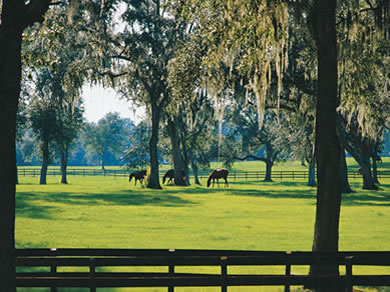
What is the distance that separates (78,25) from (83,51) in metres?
1.86

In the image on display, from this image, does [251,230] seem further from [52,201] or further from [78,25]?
[78,25]

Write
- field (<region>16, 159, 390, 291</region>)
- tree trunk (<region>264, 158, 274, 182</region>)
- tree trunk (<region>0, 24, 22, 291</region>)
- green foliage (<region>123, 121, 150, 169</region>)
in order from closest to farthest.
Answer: tree trunk (<region>0, 24, 22, 291</region>) < field (<region>16, 159, 390, 291</region>) < tree trunk (<region>264, 158, 274, 182</region>) < green foliage (<region>123, 121, 150, 169</region>)

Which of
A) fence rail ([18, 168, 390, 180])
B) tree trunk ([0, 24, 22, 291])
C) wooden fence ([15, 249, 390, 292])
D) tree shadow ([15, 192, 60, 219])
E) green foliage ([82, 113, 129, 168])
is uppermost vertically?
green foliage ([82, 113, 129, 168])

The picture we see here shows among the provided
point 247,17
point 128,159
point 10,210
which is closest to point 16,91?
point 10,210

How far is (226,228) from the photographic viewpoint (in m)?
20.5

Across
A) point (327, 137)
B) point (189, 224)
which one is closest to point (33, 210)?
point (189, 224)

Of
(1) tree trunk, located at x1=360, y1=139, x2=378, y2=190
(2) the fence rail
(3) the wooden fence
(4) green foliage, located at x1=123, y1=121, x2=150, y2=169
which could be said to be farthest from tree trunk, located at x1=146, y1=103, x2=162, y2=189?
(4) green foliage, located at x1=123, y1=121, x2=150, y2=169

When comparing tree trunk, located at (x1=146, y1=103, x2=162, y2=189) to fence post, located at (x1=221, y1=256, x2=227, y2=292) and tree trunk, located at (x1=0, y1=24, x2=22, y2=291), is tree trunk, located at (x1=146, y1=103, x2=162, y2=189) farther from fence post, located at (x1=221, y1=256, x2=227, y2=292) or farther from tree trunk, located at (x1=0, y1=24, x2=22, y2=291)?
fence post, located at (x1=221, y1=256, x2=227, y2=292)

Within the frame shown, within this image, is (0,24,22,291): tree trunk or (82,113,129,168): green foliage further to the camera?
(82,113,129,168): green foliage

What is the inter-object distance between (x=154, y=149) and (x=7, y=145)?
1505 inches

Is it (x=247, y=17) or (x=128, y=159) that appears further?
(x=128, y=159)

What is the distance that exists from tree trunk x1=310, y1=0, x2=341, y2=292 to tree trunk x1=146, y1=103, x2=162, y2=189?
33.7 meters

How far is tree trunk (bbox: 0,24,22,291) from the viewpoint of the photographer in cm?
756

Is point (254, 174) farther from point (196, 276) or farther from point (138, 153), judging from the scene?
point (196, 276)
